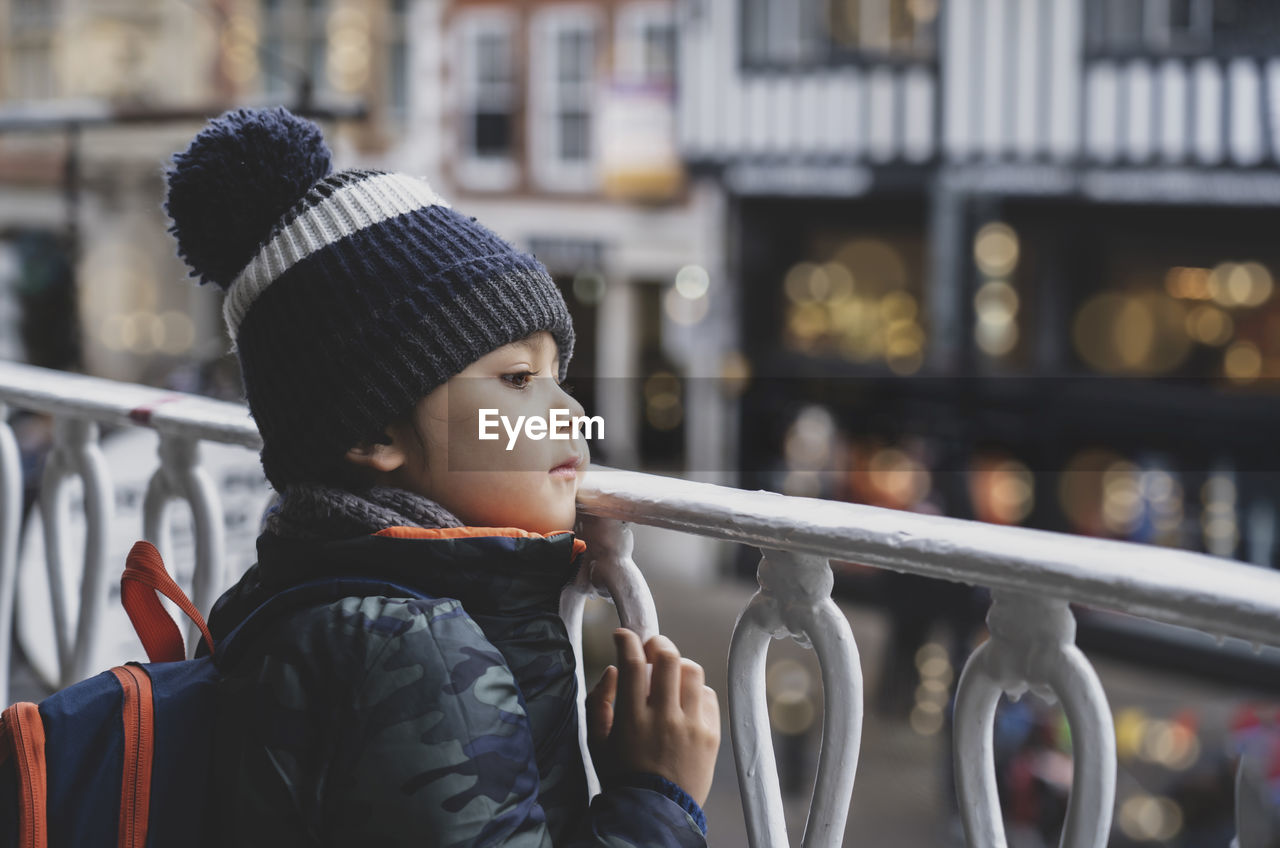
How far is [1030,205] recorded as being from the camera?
11.4 metres

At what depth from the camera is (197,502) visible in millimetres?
2129

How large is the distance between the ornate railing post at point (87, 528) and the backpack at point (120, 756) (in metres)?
0.96

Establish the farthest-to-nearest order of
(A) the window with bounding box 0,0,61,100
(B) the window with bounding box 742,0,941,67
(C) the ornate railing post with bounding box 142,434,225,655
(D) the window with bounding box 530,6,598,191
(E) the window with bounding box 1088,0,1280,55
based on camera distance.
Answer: (A) the window with bounding box 0,0,61,100
(D) the window with bounding box 530,6,598,191
(B) the window with bounding box 742,0,941,67
(E) the window with bounding box 1088,0,1280,55
(C) the ornate railing post with bounding box 142,434,225,655

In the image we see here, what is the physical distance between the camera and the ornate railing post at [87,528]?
228 centimetres

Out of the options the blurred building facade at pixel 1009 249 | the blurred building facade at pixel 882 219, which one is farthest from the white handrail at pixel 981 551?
the blurred building facade at pixel 1009 249

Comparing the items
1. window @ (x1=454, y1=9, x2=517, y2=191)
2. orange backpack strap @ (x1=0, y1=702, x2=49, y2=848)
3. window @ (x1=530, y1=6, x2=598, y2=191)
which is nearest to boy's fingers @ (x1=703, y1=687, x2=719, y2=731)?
orange backpack strap @ (x1=0, y1=702, x2=49, y2=848)

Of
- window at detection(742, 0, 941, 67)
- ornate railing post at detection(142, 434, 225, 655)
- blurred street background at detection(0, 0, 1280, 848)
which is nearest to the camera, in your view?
ornate railing post at detection(142, 434, 225, 655)

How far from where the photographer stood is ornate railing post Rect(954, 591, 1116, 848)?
1191 millimetres

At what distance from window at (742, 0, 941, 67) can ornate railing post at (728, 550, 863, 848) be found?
34.2 ft

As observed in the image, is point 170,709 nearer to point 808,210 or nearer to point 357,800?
point 357,800

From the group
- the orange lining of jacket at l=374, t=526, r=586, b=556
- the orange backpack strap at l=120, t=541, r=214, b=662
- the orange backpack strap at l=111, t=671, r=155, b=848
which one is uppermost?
the orange lining of jacket at l=374, t=526, r=586, b=556

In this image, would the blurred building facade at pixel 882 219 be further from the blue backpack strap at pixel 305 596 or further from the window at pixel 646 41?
the blue backpack strap at pixel 305 596

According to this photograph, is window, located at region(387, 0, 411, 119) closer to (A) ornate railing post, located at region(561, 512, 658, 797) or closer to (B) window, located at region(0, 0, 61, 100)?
(B) window, located at region(0, 0, 61, 100)

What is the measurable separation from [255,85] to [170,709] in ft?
53.0
